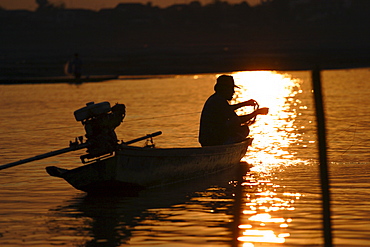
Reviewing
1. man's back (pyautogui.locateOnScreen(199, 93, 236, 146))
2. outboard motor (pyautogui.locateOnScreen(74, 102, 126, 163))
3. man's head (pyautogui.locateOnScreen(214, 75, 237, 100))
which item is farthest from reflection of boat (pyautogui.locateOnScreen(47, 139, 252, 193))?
man's head (pyautogui.locateOnScreen(214, 75, 237, 100))

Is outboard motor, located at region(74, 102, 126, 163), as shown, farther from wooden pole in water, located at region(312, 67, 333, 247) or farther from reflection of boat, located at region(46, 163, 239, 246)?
wooden pole in water, located at region(312, 67, 333, 247)

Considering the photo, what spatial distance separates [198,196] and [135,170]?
3.53 ft

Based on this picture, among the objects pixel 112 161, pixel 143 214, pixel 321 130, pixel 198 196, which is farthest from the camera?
pixel 198 196

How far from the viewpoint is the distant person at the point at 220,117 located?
14.9 m

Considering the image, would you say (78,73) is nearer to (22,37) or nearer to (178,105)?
(178,105)

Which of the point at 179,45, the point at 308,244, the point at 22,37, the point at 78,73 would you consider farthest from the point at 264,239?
the point at 22,37

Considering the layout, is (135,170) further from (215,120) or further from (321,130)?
(321,130)

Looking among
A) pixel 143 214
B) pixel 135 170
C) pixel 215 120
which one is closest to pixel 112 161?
pixel 135 170

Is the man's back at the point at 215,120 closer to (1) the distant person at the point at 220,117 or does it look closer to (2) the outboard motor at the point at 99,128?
(1) the distant person at the point at 220,117

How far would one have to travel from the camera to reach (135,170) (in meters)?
12.8

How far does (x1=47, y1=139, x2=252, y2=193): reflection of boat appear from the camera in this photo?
12.6 m

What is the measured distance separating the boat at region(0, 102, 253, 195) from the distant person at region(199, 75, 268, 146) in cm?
115

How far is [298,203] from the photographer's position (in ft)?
40.6

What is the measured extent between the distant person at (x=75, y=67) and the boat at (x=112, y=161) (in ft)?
103
